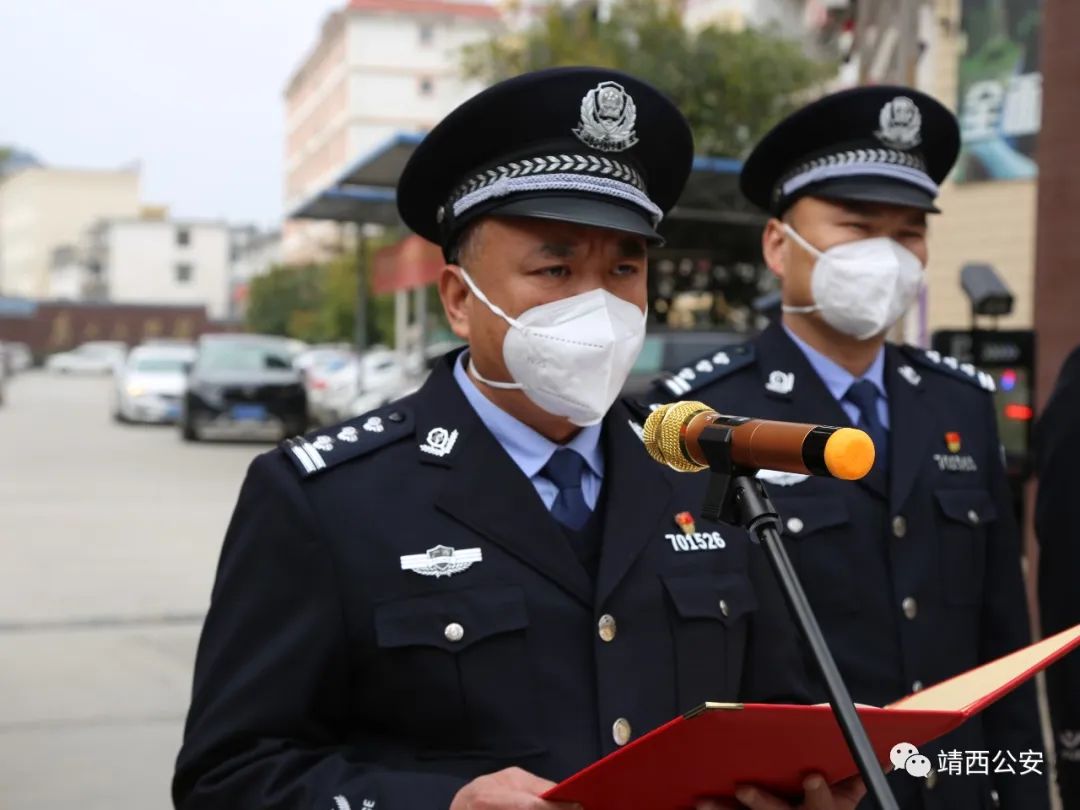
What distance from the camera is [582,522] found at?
7.14 feet

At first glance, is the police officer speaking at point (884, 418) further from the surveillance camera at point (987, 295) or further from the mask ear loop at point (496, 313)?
the surveillance camera at point (987, 295)

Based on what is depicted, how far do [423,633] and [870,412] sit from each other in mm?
1355

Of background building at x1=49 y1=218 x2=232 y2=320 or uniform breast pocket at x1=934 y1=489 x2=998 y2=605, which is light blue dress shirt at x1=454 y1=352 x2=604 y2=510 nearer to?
uniform breast pocket at x1=934 y1=489 x2=998 y2=605

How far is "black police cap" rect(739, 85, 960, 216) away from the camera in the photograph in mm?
3100

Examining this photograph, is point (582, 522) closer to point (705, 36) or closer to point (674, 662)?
point (674, 662)

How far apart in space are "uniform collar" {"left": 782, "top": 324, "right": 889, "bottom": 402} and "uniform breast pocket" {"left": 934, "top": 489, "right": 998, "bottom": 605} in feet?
0.86

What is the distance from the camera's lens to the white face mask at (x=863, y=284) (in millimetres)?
3051

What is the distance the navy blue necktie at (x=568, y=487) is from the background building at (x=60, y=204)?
116 meters

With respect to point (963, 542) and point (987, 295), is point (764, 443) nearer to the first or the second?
point (963, 542)

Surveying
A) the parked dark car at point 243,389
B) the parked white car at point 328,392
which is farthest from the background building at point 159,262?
the parked dark car at point 243,389

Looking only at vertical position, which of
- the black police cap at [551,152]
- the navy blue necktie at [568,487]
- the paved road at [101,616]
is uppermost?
the black police cap at [551,152]

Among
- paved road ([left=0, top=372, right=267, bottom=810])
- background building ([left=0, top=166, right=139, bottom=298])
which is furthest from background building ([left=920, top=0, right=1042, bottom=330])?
background building ([left=0, top=166, right=139, bottom=298])

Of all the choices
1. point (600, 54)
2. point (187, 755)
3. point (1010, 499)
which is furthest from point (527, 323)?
point (600, 54)

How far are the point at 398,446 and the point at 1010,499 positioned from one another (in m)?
1.46
